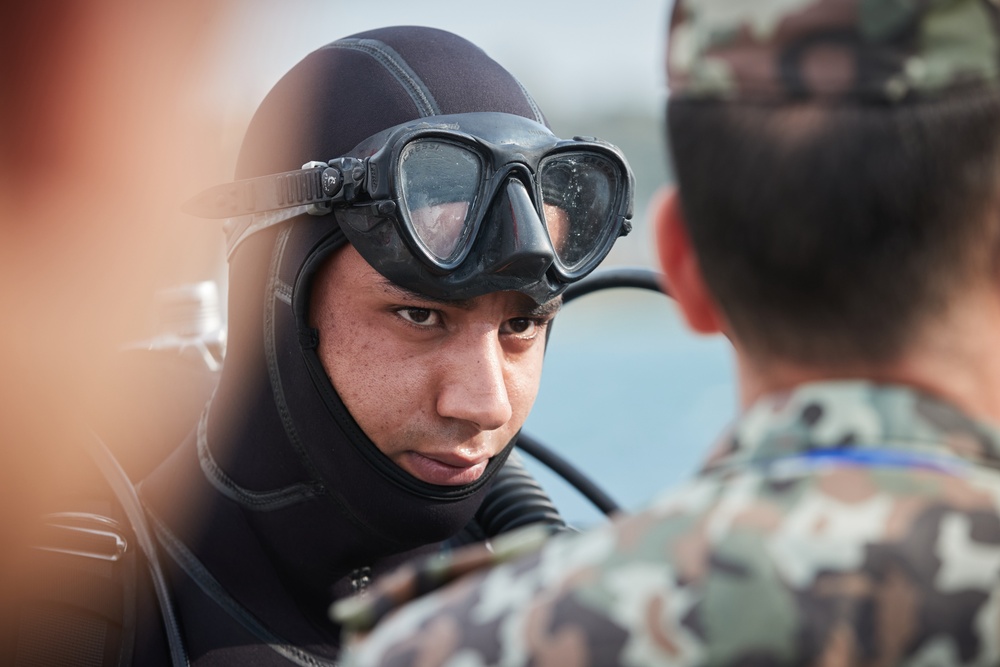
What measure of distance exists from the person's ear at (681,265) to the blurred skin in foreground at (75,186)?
0.49m

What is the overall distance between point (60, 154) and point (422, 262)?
0.75 m

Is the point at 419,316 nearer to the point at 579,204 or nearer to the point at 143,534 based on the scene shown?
the point at 579,204

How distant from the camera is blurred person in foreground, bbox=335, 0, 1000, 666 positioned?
0.72m

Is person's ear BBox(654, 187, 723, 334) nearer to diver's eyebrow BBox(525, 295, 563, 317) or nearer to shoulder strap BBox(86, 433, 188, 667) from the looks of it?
diver's eyebrow BBox(525, 295, 563, 317)

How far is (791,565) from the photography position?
0.74 m

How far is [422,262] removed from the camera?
188cm

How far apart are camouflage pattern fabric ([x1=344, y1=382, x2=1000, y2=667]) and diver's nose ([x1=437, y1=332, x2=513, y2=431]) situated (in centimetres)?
107

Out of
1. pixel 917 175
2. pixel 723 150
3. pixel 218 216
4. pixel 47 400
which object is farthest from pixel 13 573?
pixel 917 175

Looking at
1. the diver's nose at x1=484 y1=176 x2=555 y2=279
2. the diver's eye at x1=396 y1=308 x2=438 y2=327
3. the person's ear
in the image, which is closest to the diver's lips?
the diver's eye at x1=396 y1=308 x2=438 y2=327

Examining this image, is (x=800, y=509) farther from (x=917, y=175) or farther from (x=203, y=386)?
(x=203, y=386)

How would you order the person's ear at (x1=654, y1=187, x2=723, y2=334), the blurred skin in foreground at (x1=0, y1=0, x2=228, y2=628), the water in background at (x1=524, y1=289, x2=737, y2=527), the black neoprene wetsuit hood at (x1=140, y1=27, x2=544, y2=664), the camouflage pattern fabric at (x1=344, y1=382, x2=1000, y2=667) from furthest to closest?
the water in background at (x1=524, y1=289, x2=737, y2=527), the black neoprene wetsuit hood at (x1=140, y1=27, x2=544, y2=664), the blurred skin in foreground at (x1=0, y1=0, x2=228, y2=628), the person's ear at (x1=654, y1=187, x2=723, y2=334), the camouflage pattern fabric at (x1=344, y1=382, x2=1000, y2=667)

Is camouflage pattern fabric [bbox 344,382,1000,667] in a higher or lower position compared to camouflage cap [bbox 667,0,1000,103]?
lower

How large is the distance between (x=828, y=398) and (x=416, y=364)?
1.20 meters

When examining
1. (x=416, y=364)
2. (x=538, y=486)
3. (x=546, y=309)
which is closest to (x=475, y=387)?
(x=416, y=364)
